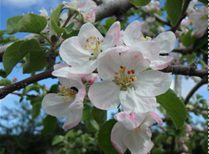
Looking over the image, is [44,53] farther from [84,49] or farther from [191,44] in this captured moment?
[191,44]

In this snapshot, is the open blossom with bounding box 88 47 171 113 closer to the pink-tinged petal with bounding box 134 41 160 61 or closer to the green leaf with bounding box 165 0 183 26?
the pink-tinged petal with bounding box 134 41 160 61

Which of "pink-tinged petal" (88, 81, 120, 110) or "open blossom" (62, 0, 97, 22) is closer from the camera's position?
"pink-tinged petal" (88, 81, 120, 110)

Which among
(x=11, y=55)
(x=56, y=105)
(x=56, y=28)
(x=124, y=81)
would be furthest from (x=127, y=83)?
(x=11, y=55)

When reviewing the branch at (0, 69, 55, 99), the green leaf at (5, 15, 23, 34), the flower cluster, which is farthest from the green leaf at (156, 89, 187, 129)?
the green leaf at (5, 15, 23, 34)

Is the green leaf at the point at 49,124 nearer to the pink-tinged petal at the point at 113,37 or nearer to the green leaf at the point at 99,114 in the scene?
the green leaf at the point at 99,114

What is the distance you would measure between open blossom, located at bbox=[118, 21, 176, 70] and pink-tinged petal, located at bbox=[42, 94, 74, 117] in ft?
0.91

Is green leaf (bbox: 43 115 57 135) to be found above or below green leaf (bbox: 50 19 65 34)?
below

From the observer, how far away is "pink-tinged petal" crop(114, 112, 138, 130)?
537 mm

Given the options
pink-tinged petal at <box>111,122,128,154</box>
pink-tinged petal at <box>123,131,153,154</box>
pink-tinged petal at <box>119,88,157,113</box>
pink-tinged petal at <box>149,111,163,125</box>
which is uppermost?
pink-tinged petal at <box>119,88,157,113</box>

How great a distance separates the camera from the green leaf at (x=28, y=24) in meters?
0.82

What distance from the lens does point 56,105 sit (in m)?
0.74

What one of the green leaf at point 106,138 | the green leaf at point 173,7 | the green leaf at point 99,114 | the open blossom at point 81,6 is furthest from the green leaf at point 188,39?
the green leaf at point 106,138

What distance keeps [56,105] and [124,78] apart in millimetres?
254

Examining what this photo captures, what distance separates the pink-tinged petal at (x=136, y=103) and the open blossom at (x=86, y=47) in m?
0.12
